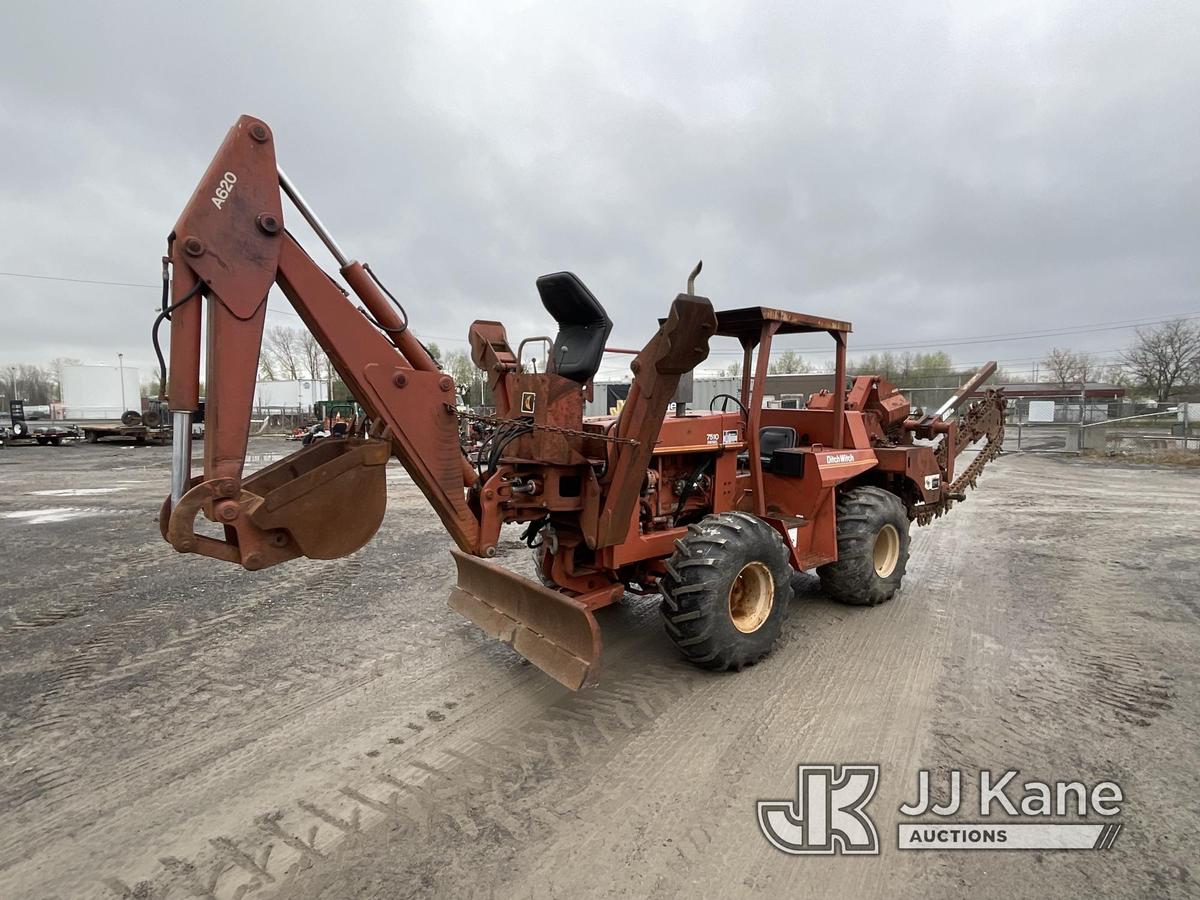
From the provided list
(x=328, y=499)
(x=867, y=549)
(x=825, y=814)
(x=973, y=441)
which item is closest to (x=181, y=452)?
(x=328, y=499)

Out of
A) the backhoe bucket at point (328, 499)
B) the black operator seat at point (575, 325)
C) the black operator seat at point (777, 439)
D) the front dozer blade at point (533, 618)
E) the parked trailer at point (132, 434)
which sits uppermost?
the black operator seat at point (575, 325)

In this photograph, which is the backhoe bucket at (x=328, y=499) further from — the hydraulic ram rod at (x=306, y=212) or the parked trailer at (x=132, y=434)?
the parked trailer at (x=132, y=434)

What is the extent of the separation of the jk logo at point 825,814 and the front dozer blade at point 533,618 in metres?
1.11

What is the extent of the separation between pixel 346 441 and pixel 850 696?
3.22 meters

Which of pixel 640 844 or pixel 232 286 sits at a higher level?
pixel 232 286

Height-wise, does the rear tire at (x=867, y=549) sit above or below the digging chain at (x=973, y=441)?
below

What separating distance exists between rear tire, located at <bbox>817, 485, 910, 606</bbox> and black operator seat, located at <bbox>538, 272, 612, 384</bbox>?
108 inches

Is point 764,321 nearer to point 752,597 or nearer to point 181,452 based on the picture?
point 752,597

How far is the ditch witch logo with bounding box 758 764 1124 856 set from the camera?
8.46 ft

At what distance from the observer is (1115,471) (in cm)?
1550

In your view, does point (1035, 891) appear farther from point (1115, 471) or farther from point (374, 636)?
point (1115, 471)

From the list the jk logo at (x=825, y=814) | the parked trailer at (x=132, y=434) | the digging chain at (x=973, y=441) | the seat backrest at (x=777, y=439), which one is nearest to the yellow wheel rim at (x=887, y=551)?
the digging chain at (x=973, y=441)

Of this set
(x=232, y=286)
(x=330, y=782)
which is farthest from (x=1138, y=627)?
(x=232, y=286)

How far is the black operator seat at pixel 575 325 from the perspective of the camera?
3.96 metres
